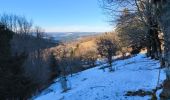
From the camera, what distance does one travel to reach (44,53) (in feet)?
402

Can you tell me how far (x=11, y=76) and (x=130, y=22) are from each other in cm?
833

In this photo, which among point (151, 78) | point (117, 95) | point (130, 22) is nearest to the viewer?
point (117, 95)

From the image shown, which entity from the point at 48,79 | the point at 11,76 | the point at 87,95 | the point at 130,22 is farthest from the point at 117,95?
the point at 48,79

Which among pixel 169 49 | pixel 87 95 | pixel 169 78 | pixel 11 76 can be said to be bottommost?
pixel 87 95

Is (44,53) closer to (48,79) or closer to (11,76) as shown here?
(48,79)

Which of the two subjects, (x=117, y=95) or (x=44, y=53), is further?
(x=44, y=53)

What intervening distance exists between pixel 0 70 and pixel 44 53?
103665mm

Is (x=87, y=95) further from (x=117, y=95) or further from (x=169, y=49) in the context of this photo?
(x=169, y=49)

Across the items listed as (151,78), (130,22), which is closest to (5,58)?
(130,22)

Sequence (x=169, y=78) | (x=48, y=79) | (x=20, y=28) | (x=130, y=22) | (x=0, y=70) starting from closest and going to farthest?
1. (x=169, y=78)
2. (x=0, y=70)
3. (x=130, y=22)
4. (x=48, y=79)
5. (x=20, y=28)

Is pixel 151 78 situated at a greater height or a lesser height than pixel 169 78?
lesser

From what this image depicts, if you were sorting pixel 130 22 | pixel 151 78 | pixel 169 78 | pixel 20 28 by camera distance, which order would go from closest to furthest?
1. pixel 169 78
2. pixel 130 22
3. pixel 151 78
4. pixel 20 28

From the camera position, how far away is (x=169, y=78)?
9289 millimetres

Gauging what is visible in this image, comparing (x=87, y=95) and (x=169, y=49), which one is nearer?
(x=169, y=49)
